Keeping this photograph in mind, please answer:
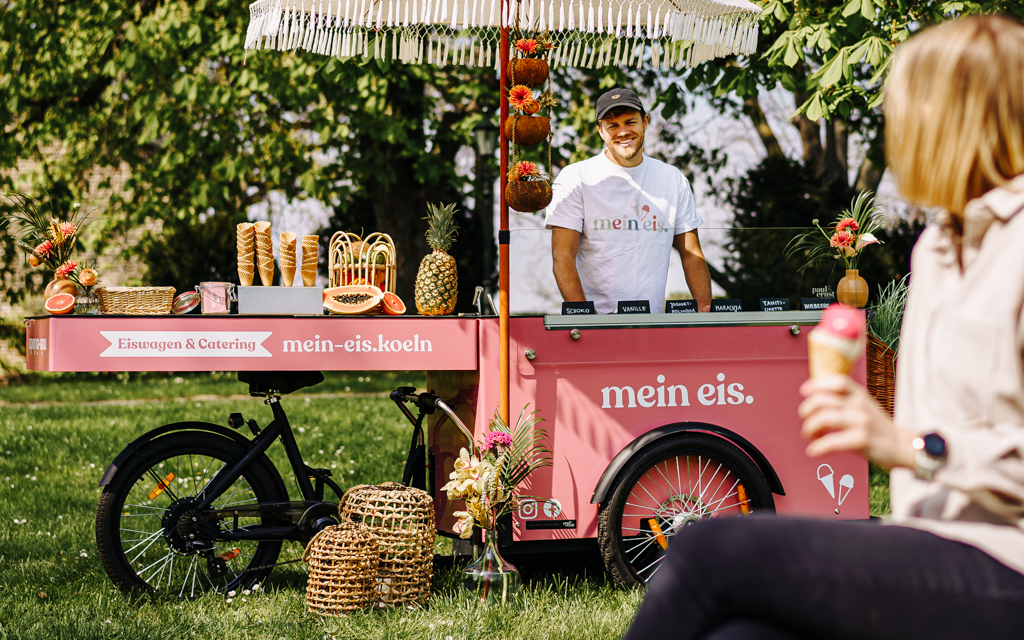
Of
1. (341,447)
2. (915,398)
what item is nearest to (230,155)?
(341,447)

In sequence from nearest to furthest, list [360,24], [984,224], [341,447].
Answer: [984,224] < [360,24] < [341,447]

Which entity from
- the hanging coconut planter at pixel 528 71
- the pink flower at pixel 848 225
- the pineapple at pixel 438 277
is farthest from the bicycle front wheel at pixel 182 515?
the pink flower at pixel 848 225

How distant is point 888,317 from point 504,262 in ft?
5.66

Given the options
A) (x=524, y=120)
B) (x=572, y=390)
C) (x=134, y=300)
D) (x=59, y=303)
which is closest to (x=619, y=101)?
(x=524, y=120)

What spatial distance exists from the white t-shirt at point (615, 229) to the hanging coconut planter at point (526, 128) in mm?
484

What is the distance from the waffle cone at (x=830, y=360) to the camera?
3.91ft

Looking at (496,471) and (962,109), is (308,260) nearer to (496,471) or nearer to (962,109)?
(496,471)

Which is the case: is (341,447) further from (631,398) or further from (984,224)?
(984,224)

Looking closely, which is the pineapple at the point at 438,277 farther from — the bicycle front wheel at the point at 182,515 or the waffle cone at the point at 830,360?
the waffle cone at the point at 830,360

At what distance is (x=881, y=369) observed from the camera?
3.98m

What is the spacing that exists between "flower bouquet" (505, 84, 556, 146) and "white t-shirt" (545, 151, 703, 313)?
49cm

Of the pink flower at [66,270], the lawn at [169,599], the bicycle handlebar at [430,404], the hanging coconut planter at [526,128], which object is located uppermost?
the hanging coconut planter at [526,128]

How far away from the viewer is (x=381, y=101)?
10.3m

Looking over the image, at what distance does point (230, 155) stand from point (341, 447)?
197 inches
